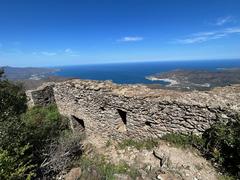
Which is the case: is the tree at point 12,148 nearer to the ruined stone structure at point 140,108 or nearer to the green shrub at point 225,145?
the ruined stone structure at point 140,108

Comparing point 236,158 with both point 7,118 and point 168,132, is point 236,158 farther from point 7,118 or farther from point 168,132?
point 7,118

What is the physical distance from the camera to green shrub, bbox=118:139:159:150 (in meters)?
6.50

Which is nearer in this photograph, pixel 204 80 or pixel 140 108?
pixel 140 108

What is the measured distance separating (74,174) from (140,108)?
3200 mm

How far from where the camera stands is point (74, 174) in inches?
239

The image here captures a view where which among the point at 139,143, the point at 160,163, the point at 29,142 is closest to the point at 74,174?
the point at 29,142

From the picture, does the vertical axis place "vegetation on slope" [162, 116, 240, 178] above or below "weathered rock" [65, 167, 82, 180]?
above

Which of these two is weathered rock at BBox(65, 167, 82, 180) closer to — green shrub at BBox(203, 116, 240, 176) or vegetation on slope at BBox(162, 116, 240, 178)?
vegetation on slope at BBox(162, 116, 240, 178)

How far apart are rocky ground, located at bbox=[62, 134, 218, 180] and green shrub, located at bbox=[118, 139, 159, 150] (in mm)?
122

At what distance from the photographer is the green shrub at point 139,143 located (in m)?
6.50

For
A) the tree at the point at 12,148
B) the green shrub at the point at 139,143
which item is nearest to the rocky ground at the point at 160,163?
the green shrub at the point at 139,143

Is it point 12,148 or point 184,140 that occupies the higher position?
point 12,148

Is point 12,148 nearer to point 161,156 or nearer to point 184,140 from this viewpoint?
point 161,156

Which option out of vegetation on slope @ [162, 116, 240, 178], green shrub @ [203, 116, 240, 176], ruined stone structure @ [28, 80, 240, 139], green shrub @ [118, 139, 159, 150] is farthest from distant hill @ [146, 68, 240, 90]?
green shrub @ [203, 116, 240, 176]
